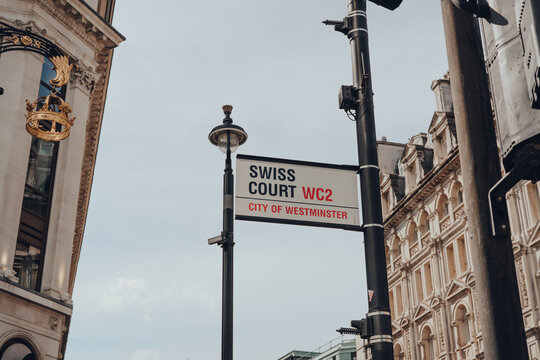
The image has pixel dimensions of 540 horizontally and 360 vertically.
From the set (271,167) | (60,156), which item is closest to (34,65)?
(60,156)

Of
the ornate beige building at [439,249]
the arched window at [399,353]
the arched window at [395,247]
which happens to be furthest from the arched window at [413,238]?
the arched window at [399,353]

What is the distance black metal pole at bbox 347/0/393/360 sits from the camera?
23.8 feet

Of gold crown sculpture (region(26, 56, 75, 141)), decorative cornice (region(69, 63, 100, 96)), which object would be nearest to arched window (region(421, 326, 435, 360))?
decorative cornice (region(69, 63, 100, 96))

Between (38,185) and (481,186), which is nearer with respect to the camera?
(481,186)

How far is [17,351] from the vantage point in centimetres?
2564

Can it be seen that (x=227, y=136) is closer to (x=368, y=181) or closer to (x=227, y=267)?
(x=227, y=267)

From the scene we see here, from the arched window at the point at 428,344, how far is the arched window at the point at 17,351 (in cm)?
2508

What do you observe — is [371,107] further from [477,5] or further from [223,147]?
[223,147]

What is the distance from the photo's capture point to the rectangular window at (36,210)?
27469 mm

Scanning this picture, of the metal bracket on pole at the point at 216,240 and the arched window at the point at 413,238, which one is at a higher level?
the arched window at the point at 413,238

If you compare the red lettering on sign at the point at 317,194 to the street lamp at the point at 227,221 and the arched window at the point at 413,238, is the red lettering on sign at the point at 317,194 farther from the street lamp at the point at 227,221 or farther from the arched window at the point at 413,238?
the arched window at the point at 413,238

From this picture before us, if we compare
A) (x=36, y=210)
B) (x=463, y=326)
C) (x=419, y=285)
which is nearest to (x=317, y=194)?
(x=36, y=210)

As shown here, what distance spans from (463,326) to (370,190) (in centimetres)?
3404

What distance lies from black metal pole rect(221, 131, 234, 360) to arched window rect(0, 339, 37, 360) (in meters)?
15.4
